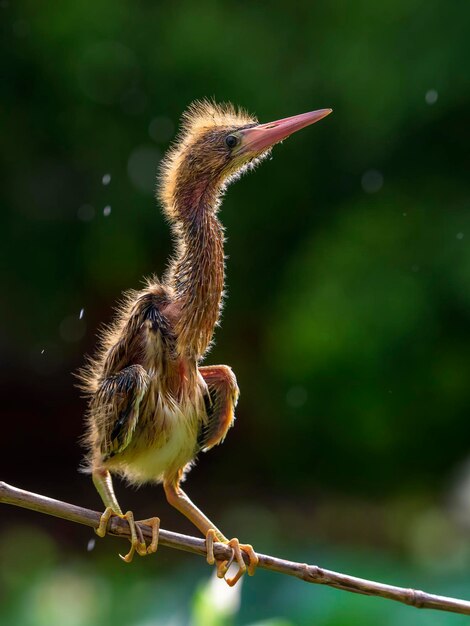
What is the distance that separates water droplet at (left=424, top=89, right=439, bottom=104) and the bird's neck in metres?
2.84

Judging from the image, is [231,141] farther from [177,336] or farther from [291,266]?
[291,266]

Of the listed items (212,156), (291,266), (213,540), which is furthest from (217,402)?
(291,266)

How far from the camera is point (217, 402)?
6.89 ft

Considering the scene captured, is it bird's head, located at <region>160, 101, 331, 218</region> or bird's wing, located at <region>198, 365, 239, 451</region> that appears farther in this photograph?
bird's wing, located at <region>198, 365, 239, 451</region>

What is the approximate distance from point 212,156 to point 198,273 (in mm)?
215

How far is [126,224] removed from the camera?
4.76m

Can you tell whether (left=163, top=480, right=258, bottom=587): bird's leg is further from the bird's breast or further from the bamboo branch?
the bamboo branch

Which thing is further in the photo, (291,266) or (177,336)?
(291,266)

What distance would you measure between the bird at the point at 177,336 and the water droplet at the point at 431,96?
274 cm

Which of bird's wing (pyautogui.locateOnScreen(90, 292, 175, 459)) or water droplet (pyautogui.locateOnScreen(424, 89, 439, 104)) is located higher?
water droplet (pyautogui.locateOnScreen(424, 89, 439, 104))

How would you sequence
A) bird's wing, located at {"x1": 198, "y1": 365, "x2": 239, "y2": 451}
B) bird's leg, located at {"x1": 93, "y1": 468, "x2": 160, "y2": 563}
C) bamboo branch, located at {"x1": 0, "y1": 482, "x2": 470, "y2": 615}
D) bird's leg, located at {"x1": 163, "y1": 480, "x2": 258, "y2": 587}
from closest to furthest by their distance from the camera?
bamboo branch, located at {"x1": 0, "y1": 482, "x2": 470, "y2": 615} < bird's leg, located at {"x1": 93, "y1": 468, "x2": 160, "y2": 563} < bird's leg, located at {"x1": 163, "y1": 480, "x2": 258, "y2": 587} < bird's wing, located at {"x1": 198, "y1": 365, "x2": 239, "y2": 451}

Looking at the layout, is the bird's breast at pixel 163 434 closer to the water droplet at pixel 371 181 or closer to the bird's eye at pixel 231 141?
the bird's eye at pixel 231 141

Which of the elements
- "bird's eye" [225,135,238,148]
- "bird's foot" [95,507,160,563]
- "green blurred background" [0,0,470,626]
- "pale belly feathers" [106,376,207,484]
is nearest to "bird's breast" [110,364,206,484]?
"pale belly feathers" [106,376,207,484]

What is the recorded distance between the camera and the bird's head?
1935 millimetres
